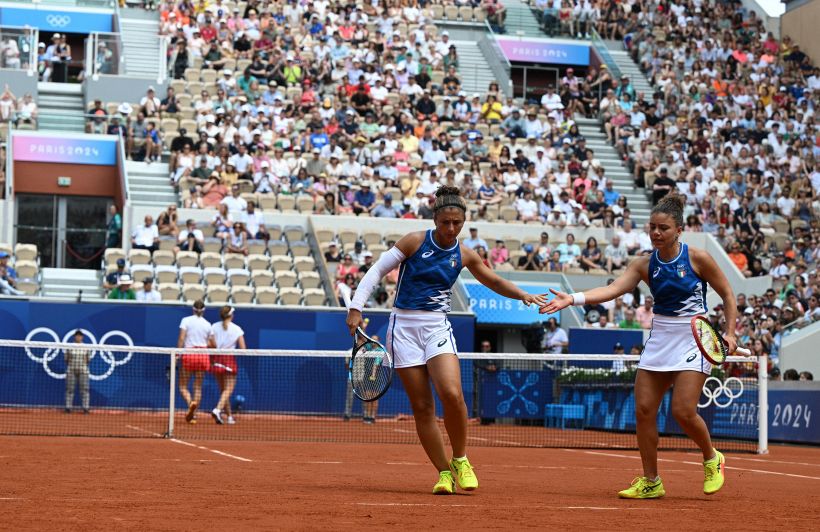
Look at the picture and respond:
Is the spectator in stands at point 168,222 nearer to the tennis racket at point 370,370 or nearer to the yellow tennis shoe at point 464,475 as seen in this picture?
the tennis racket at point 370,370

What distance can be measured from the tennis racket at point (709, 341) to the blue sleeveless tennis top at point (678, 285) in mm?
355

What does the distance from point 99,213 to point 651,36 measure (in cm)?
1811

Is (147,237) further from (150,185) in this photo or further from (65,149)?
(65,149)

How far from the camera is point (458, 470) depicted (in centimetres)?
1043

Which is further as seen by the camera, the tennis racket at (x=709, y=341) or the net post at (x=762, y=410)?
the net post at (x=762, y=410)

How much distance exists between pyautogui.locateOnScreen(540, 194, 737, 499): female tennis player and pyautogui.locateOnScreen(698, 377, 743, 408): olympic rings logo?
10224 millimetres

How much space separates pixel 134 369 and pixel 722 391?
9403 millimetres

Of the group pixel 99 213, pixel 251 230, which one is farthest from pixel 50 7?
pixel 251 230

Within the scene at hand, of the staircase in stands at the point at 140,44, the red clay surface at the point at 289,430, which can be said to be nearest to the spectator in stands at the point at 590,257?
the red clay surface at the point at 289,430

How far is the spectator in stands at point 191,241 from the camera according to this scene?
94.2 feet

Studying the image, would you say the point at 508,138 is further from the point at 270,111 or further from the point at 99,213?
the point at 99,213

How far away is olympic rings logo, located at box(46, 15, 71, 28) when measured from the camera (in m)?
38.8

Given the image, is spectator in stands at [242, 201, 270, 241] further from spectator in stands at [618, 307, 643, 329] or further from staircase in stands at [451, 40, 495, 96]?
staircase in stands at [451, 40, 495, 96]

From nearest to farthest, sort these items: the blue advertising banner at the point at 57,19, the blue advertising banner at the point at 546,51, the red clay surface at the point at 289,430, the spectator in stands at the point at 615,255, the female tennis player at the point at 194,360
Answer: the red clay surface at the point at 289,430
the female tennis player at the point at 194,360
the spectator in stands at the point at 615,255
the blue advertising banner at the point at 57,19
the blue advertising banner at the point at 546,51
